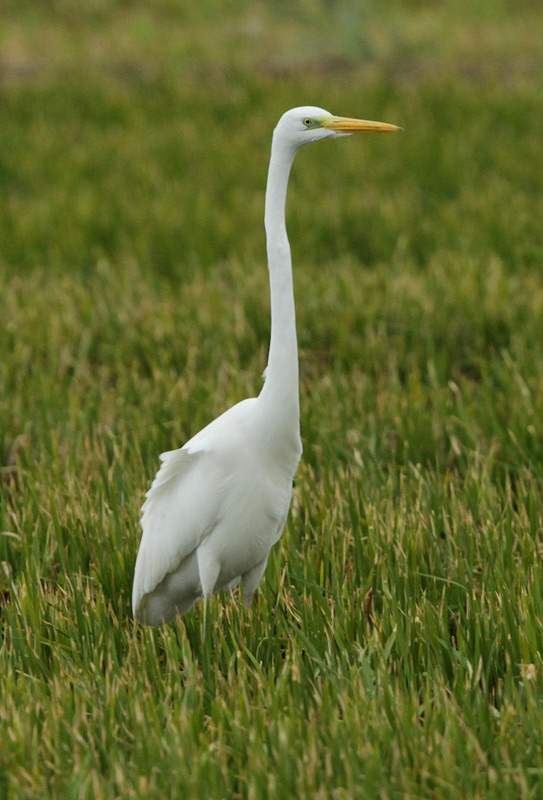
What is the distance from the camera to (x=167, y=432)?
422cm

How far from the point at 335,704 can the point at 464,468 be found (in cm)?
171

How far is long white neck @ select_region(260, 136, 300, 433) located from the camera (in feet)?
8.25

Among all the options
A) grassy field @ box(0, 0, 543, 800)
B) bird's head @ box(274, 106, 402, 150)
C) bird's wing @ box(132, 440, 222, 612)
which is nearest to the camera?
grassy field @ box(0, 0, 543, 800)

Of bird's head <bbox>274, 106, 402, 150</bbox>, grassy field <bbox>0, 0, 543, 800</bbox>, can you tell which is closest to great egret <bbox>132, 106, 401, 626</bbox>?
bird's head <bbox>274, 106, 402, 150</bbox>

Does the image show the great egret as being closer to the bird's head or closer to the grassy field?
the bird's head

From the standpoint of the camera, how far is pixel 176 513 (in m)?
2.74

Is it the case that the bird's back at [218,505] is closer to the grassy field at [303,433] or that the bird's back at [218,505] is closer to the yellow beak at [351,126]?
the grassy field at [303,433]

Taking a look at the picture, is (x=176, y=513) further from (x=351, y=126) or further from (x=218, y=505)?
(x=351, y=126)

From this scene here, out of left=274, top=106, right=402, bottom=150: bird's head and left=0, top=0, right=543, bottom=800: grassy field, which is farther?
left=274, top=106, right=402, bottom=150: bird's head

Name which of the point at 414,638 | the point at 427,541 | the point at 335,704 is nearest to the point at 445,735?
the point at 335,704

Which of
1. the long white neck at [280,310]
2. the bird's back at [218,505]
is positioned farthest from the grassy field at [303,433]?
the long white neck at [280,310]

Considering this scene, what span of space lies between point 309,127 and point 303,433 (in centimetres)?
185

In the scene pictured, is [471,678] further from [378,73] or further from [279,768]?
[378,73]

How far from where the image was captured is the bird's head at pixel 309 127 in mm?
2500
